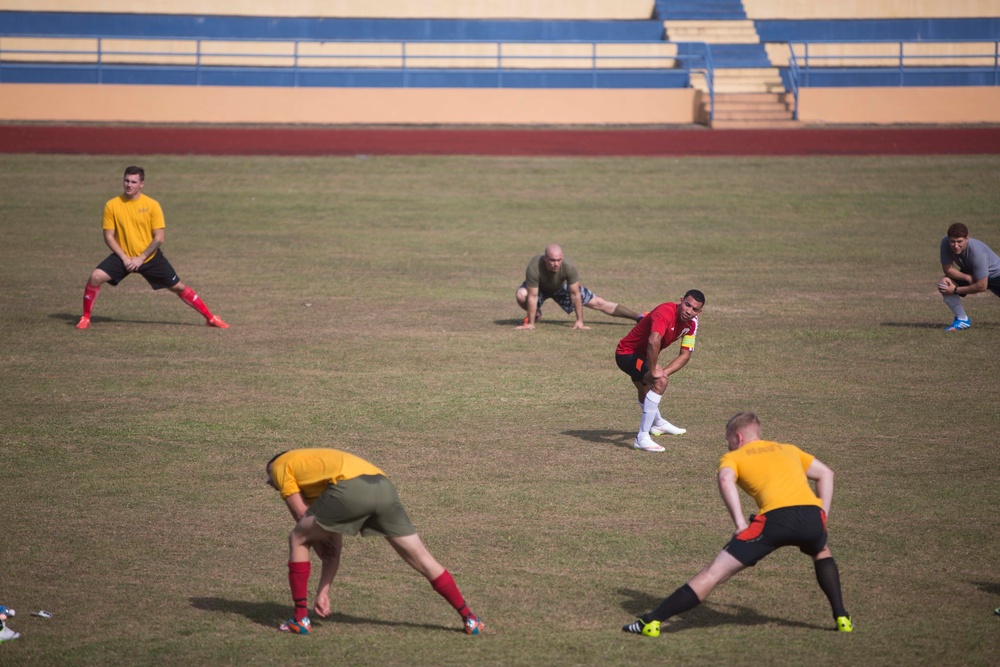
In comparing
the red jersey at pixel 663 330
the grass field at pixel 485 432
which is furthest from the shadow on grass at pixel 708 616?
the red jersey at pixel 663 330

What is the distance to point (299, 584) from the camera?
732 centimetres

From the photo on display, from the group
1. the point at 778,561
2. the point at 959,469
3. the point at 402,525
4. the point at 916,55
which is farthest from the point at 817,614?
the point at 916,55

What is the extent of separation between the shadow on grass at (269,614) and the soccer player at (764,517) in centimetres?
160

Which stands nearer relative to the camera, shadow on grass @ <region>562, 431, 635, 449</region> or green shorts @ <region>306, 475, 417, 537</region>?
green shorts @ <region>306, 475, 417, 537</region>

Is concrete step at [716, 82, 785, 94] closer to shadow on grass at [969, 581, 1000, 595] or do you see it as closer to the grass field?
the grass field

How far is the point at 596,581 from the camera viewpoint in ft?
27.5

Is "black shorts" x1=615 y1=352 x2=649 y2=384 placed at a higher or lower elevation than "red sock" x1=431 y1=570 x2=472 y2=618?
higher

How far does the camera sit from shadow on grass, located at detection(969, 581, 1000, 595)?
814 cm

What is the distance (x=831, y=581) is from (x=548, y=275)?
33.5 ft

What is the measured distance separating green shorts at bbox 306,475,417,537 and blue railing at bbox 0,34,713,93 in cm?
3048

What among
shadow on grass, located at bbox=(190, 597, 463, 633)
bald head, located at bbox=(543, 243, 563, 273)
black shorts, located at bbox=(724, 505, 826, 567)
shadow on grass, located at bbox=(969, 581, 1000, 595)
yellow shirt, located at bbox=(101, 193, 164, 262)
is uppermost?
yellow shirt, located at bbox=(101, 193, 164, 262)

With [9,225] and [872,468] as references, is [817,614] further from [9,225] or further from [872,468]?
[9,225]

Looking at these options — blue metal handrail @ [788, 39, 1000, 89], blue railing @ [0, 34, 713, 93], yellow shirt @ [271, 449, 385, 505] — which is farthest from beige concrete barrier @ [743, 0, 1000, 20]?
yellow shirt @ [271, 449, 385, 505]

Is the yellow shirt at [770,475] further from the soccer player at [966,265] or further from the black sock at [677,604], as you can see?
the soccer player at [966,265]
